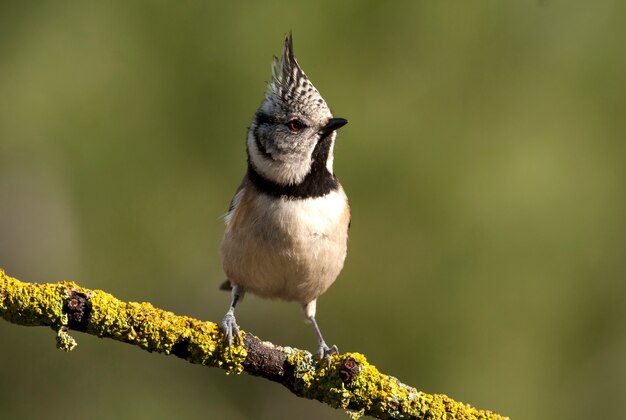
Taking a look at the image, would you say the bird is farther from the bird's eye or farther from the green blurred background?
the green blurred background

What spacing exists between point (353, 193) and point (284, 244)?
8.56ft

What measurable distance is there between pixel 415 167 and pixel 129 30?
2.80 metres

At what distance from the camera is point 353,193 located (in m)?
7.84

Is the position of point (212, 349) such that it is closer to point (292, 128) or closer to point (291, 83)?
point (292, 128)

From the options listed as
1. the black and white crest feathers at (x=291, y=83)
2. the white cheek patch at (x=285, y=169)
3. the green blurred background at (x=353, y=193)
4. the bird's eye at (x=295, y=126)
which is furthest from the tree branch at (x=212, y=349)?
the green blurred background at (x=353, y=193)

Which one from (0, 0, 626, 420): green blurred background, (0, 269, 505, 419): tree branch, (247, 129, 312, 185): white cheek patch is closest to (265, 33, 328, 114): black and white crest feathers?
(247, 129, 312, 185): white cheek patch

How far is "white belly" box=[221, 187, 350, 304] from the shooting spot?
5.32 m

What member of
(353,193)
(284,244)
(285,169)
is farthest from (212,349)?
(353,193)

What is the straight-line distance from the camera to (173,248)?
7.95 meters

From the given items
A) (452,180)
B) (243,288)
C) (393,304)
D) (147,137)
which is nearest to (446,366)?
(393,304)

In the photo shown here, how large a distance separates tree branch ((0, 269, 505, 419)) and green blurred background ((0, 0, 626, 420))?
3.24 m

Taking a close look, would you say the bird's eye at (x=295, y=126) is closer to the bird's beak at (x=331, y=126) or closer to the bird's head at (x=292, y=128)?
the bird's head at (x=292, y=128)

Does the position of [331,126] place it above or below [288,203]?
above

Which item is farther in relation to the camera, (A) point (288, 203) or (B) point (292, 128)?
(B) point (292, 128)
